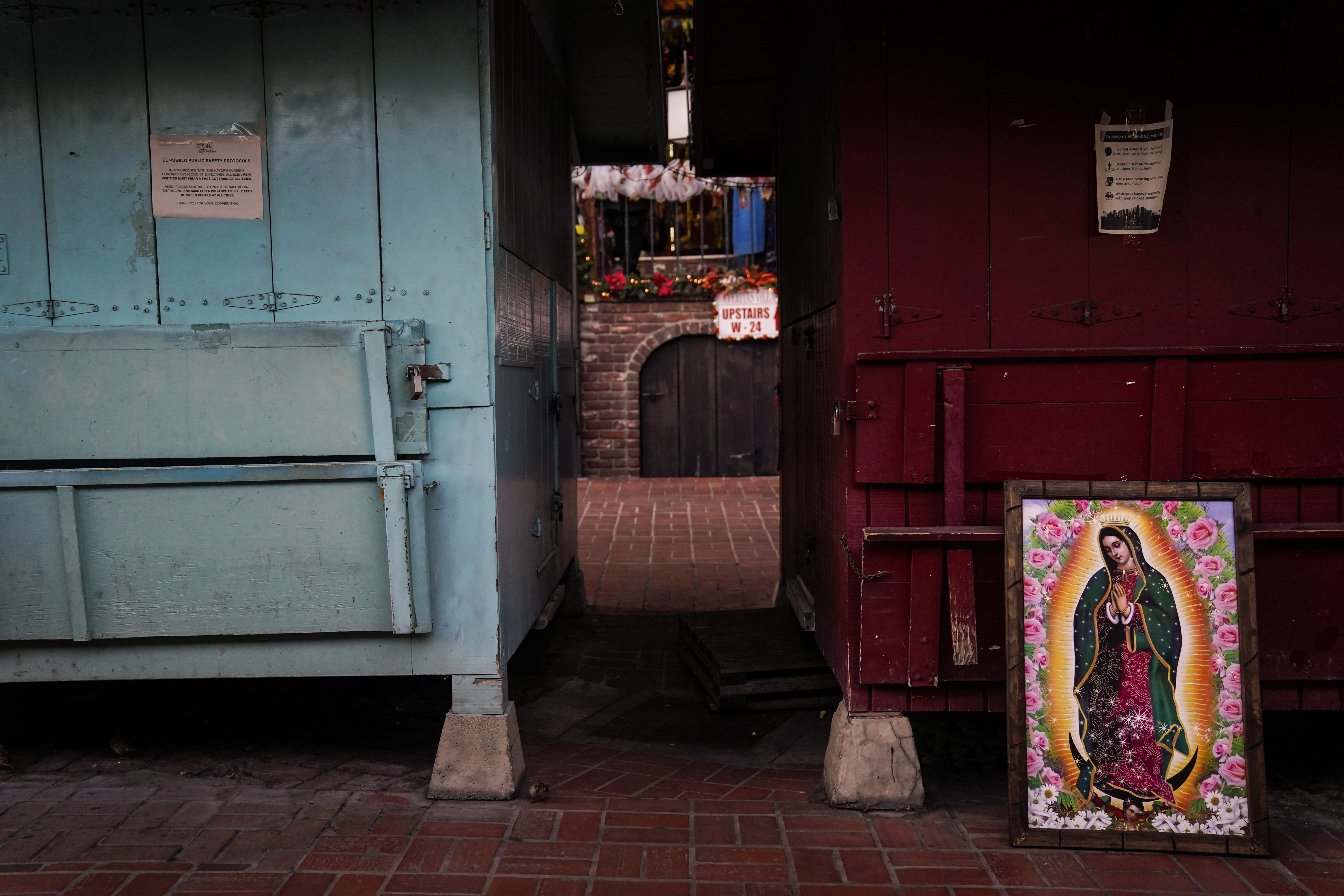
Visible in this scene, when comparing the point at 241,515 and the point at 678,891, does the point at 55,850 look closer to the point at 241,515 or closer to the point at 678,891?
the point at 241,515

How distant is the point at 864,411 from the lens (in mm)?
3482

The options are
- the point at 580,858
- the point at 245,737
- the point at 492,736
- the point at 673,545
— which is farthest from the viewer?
the point at 673,545

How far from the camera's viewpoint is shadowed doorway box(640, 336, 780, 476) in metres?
14.8

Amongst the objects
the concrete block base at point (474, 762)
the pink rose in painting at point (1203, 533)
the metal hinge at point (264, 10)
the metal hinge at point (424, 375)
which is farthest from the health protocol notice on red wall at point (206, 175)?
the pink rose in painting at point (1203, 533)

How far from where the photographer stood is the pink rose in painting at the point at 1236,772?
10.4 feet

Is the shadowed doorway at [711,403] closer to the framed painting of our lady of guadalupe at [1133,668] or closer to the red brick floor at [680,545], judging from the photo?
the red brick floor at [680,545]

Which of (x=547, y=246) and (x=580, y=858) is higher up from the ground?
(x=547, y=246)

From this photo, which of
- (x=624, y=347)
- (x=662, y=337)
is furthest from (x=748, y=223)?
(x=624, y=347)

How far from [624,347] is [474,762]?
11334 mm

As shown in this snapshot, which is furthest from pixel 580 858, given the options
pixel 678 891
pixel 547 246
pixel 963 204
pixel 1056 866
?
pixel 547 246

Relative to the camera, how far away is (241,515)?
3.59 metres

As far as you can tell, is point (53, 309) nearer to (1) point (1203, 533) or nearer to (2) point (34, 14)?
(2) point (34, 14)

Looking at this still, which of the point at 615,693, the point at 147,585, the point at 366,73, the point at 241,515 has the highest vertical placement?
the point at 366,73

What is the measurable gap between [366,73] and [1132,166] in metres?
2.73
